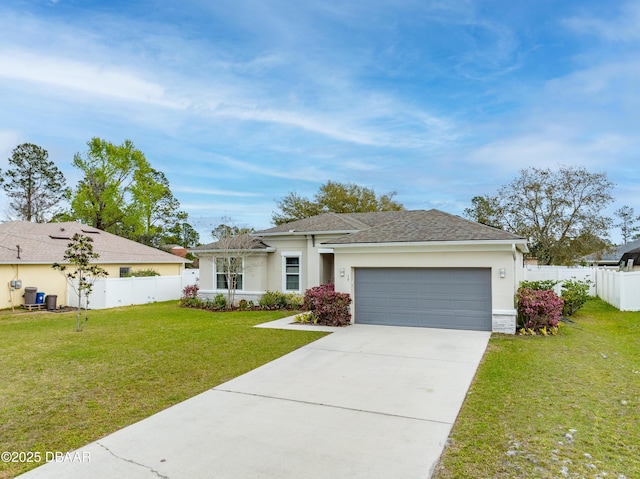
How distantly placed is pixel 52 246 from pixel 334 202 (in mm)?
25110

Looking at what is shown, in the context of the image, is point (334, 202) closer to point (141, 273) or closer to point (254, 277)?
point (141, 273)

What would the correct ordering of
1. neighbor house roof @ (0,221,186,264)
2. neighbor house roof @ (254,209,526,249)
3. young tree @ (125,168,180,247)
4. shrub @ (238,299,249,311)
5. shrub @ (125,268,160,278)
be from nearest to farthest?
neighbor house roof @ (254,209,526,249) < shrub @ (238,299,249,311) < neighbor house roof @ (0,221,186,264) < shrub @ (125,268,160,278) < young tree @ (125,168,180,247)

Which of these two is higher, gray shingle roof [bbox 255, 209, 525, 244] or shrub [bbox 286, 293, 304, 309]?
gray shingle roof [bbox 255, 209, 525, 244]

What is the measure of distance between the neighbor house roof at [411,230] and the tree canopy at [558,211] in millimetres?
22269

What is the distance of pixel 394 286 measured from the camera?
12.9 m

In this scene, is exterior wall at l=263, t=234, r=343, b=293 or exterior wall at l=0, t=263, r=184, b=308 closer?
exterior wall at l=263, t=234, r=343, b=293

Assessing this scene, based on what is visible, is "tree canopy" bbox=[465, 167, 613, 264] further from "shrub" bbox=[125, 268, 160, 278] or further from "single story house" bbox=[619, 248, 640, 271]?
"shrub" bbox=[125, 268, 160, 278]

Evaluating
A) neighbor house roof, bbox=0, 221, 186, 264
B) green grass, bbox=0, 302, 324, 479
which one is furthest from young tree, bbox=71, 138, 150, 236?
green grass, bbox=0, 302, 324, 479

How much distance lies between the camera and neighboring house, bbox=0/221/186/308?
61.0ft

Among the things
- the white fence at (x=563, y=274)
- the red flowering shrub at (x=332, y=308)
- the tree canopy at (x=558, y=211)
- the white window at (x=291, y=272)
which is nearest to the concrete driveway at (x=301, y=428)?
the red flowering shrub at (x=332, y=308)

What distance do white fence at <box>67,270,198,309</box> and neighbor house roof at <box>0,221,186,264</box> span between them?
230 centimetres

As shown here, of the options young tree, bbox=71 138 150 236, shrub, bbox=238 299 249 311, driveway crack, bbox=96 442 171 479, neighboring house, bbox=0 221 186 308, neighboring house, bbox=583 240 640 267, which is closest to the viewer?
driveway crack, bbox=96 442 171 479

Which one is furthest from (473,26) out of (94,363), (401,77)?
(94,363)

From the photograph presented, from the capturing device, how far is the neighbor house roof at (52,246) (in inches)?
757
